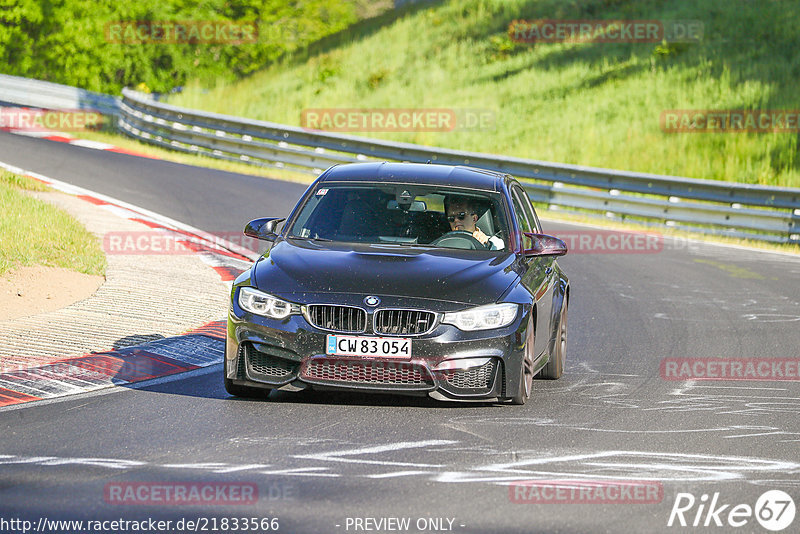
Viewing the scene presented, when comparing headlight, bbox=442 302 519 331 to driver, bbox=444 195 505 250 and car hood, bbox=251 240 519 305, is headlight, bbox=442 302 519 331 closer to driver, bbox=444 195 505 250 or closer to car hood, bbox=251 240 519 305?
car hood, bbox=251 240 519 305

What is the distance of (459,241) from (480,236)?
217mm

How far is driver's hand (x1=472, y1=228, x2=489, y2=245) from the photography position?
886 cm

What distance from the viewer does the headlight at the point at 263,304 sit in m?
7.66

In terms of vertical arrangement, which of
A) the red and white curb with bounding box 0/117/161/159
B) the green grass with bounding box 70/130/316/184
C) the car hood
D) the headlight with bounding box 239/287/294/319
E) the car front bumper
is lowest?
the green grass with bounding box 70/130/316/184

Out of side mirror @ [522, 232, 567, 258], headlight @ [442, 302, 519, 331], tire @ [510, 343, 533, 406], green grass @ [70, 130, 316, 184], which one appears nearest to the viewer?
headlight @ [442, 302, 519, 331]

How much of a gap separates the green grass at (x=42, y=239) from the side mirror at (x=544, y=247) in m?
5.73

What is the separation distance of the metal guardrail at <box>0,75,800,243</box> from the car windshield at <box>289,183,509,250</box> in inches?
556

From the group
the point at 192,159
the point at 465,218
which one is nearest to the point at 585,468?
the point at 465,218

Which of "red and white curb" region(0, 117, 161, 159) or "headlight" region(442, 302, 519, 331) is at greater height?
"headlight" region(442, 302, 519, 331)

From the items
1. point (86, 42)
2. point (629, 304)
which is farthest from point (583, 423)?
point (86, 42)

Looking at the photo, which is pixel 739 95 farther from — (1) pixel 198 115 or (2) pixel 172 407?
(2) pixel 172 407

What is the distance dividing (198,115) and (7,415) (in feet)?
74.5

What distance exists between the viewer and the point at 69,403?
25.2 feet

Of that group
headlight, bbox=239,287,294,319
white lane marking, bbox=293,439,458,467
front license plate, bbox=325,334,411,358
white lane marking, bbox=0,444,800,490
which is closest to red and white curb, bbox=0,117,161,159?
headlight, bbox=239,287,294,319
